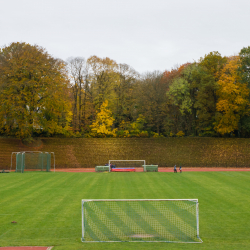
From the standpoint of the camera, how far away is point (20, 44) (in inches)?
1886

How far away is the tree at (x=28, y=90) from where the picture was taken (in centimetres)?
4431

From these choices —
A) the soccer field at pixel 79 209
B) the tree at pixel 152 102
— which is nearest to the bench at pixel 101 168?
the soccer field at pixel 79 209

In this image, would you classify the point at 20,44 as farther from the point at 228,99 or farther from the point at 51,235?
the point at 51,235

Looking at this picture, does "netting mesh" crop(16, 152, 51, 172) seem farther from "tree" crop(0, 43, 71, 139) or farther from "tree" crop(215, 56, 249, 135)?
"tree" crop(215, 56, 249, 135)

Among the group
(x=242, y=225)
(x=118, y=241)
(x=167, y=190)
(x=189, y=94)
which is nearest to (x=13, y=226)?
(x=118, y=241)

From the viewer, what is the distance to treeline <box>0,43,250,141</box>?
4550cm

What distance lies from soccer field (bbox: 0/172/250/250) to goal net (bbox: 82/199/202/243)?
52 centimetres

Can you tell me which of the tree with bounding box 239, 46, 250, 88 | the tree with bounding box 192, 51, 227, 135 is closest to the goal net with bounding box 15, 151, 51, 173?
the tree with bounding box 192, 51, 227, 135

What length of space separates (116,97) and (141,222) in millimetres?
46085

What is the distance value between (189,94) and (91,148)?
22.1 metres

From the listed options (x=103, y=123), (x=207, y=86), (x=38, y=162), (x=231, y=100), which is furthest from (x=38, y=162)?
(x=231, y=100)

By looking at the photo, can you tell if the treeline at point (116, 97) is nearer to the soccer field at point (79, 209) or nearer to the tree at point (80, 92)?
the tree at point (80, 92)

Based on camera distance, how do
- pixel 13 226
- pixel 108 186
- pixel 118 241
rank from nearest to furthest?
pixel 118 241 < pixel 13 226 < pixel 108 186

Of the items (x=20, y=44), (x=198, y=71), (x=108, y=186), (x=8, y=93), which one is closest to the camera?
(x=108, y=186)
